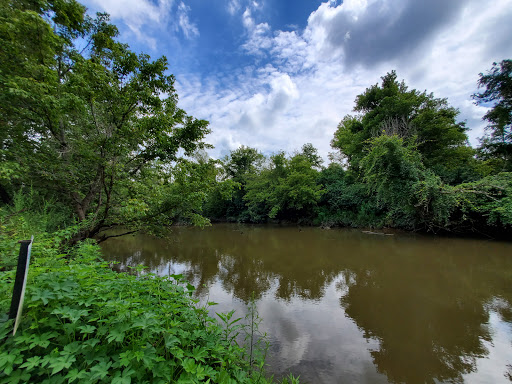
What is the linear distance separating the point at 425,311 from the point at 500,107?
52.3ft

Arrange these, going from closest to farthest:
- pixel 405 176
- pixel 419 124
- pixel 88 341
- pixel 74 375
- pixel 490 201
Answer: pixel 74 375, pixel 88 341, pixel 490 201, pixel 405 176, pixel 419 124

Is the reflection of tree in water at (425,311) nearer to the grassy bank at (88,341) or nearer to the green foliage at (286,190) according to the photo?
the grassy bank at (88,341)

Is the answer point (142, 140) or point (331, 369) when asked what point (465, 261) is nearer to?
point (331, 369)

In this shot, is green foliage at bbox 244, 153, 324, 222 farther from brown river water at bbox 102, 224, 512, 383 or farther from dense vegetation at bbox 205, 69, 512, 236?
brown river water at bbox 102, 224, 512, 383

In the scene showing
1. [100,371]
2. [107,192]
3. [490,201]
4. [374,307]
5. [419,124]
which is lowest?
[374,307]

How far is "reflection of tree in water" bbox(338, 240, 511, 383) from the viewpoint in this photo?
2566 millimetres

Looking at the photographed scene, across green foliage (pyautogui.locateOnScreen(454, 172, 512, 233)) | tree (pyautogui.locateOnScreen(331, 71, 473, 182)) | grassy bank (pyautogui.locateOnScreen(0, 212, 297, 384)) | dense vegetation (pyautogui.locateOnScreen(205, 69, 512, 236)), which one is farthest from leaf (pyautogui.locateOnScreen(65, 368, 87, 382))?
tree (pyautogui.locateOnScreen(331, 71, 473, 182))

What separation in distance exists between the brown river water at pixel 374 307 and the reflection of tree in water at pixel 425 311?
0.05ft

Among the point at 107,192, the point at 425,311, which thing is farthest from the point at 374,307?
the point at 107,192

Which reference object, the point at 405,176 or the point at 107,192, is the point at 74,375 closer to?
the point at 107,192

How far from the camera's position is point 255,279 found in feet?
18.2

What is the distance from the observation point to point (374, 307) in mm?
3963

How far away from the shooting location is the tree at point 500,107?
1197 cm

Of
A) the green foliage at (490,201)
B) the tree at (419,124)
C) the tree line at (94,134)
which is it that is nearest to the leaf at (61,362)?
the tree line at (94,134)
